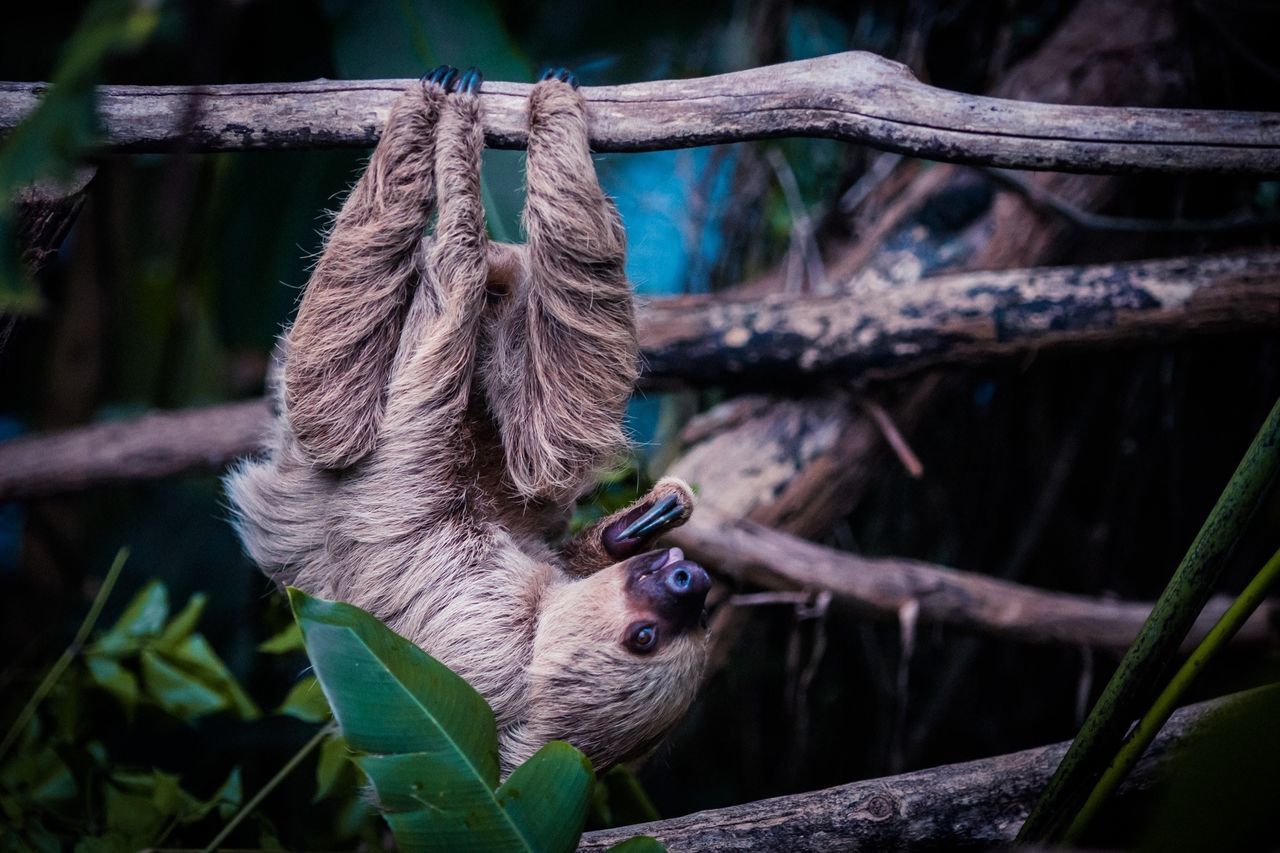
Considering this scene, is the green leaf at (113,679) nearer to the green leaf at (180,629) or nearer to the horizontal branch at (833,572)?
the green leaf at (180,629)

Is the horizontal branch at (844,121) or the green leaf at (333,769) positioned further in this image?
the green leaf at (333,769)

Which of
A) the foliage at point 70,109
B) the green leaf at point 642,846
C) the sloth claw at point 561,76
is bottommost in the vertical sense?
the green leaf at point 642,846

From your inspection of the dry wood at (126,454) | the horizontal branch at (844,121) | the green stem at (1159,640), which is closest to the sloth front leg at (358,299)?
the horizontal branch at (844,121)

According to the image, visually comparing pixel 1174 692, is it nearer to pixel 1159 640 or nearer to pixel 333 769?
pixel 1159 640

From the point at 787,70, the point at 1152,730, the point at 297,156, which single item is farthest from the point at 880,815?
the point at 297,156

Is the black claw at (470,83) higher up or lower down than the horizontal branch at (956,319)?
higher up

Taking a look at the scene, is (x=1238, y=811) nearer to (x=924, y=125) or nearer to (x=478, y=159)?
(x=924, y=125)

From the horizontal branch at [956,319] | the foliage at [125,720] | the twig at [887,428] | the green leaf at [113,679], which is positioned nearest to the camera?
the foliage at [125,720]

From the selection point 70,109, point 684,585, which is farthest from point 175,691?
point 70,109
